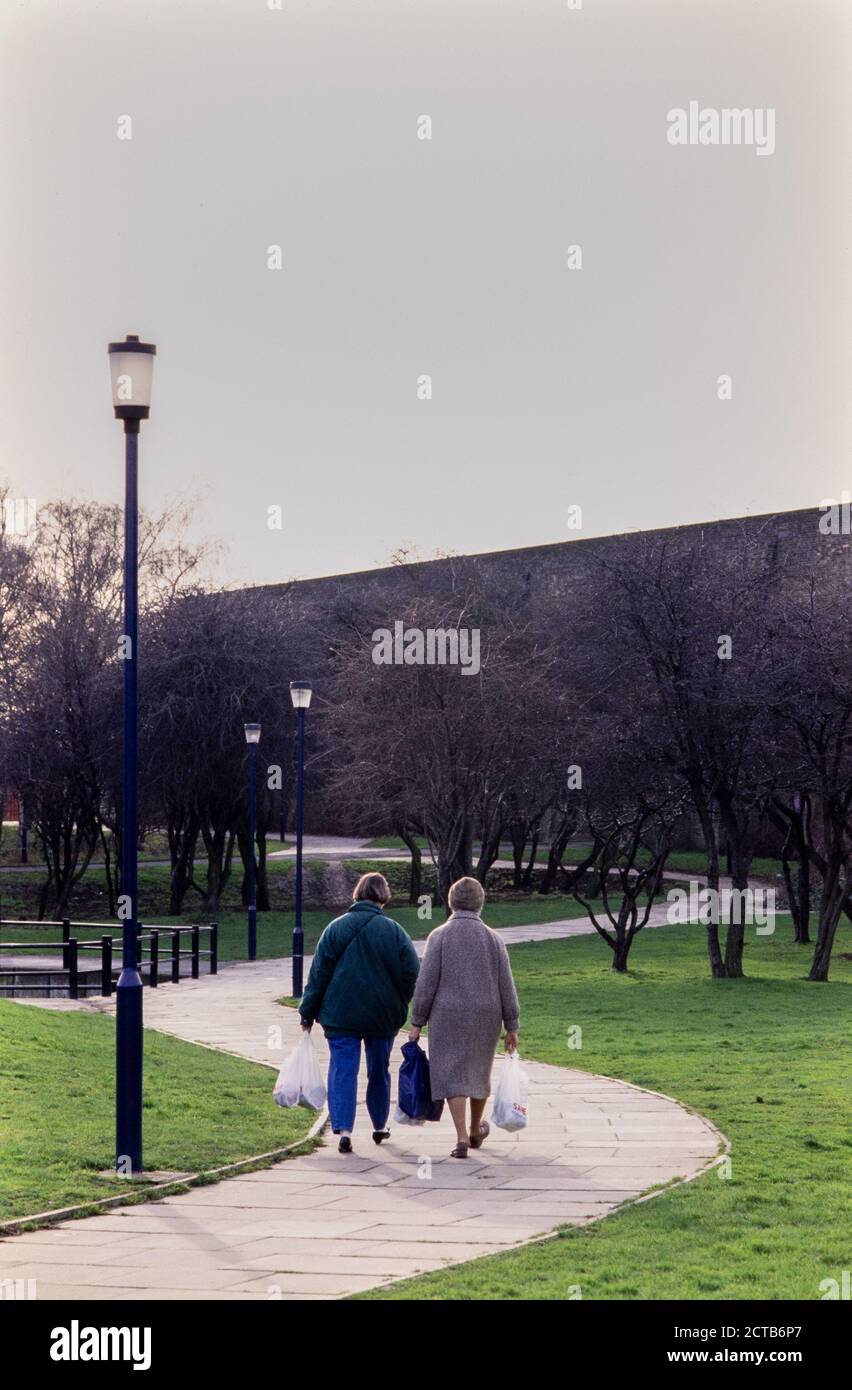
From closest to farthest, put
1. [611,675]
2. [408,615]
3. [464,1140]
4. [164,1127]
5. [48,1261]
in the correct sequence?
1. [48,1261]
2. [464,1140]
3. [164,1127]
4. [611,675]
5. [408,615]

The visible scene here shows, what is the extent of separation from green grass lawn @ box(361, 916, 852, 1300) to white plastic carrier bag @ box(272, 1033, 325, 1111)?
2344 millimetres

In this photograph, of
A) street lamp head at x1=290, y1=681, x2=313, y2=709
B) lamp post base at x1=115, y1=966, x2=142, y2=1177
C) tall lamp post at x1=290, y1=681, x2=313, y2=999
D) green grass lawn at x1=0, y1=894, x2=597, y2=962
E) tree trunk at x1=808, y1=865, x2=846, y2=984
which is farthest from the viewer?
green grass lawn at x1=0, y1=894, x2=597, y2=962

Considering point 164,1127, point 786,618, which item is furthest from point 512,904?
point 164,1127

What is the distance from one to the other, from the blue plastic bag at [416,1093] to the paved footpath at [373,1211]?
216mm

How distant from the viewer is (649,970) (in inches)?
1033

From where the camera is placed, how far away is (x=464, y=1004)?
959 centimetres

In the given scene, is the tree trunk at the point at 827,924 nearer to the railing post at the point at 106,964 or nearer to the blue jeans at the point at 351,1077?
the railing post at the point at 106,964

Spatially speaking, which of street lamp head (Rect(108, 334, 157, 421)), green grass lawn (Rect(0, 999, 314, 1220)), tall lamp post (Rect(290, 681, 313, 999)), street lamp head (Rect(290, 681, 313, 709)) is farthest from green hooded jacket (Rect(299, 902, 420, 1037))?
street lamp head (Rect(290, 681, 313, 709))

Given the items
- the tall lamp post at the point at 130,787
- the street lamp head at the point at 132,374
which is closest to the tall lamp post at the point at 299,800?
the tall lamp post at the point at 130,787

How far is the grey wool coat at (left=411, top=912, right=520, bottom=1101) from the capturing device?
9.56 meters

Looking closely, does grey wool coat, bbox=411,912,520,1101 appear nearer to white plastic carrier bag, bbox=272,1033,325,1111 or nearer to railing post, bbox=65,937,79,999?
white plastic carrier bag, bbox=272,1033,325,1111

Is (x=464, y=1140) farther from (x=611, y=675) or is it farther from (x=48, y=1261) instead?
(x=611, y=675)

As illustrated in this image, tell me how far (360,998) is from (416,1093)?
620 millimetres

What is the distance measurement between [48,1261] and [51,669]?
109ft
